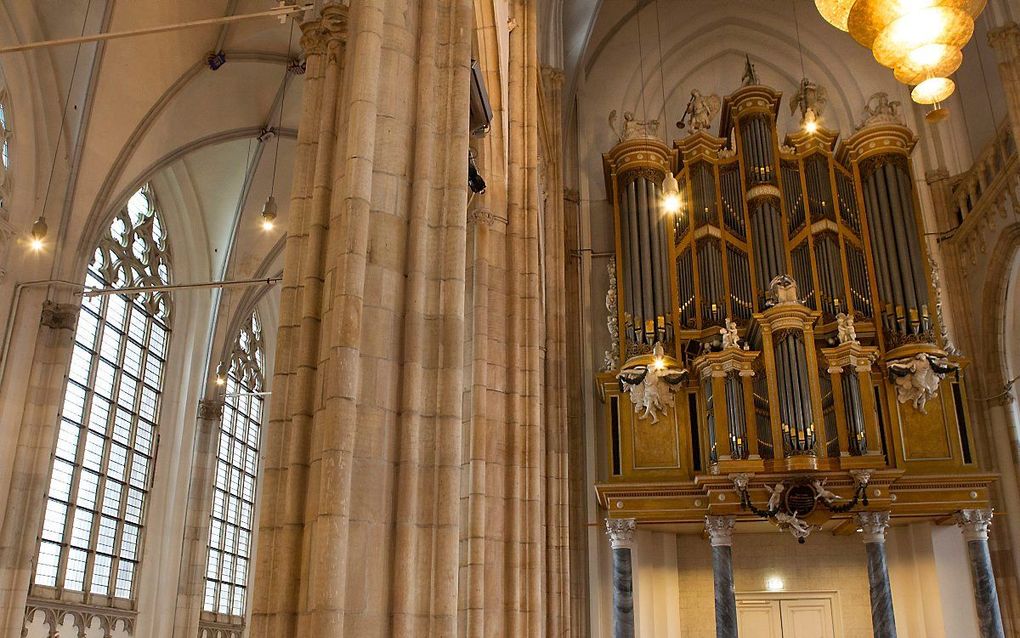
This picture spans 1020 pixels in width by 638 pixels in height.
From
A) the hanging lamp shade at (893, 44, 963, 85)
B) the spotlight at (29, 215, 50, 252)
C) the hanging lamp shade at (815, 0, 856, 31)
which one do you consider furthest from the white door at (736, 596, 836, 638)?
the spotlight at (29, 215, 50, 252)

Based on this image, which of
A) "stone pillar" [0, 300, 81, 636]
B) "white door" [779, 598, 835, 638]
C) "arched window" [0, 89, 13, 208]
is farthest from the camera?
"white door" [779, 598, 835, 638]

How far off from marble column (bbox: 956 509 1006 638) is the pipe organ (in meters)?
0.76

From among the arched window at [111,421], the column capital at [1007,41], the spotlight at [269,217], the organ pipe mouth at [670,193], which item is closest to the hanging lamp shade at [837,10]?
the organ pipe mouth at [670,193]

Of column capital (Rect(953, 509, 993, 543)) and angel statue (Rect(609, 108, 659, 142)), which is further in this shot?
angel statue (Rect(609, 108, 659, 142))

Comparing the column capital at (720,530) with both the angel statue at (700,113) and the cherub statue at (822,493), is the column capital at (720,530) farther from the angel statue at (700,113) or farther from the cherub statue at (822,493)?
the angel statue at (700,113)

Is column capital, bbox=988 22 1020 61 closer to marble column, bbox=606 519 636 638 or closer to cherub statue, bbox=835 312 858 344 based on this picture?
cherub statue, bbox=835 312 858 344

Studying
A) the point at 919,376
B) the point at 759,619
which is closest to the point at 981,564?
the point at 919,376

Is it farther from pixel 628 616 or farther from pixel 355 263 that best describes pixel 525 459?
pixel 628 616

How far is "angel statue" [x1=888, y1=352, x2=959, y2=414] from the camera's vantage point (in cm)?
1543

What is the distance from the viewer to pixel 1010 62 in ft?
48.3

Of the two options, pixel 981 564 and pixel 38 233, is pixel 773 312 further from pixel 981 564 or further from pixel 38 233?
pixel 38 233

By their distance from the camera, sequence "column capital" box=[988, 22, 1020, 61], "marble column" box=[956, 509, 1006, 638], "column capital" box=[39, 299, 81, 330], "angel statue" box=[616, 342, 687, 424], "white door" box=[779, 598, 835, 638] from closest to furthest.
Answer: "column capital" box=[39, 299, 81, 330]
"marble column" box=[956, 509, 1006, 638]
"column capital" box=[988, 22, 1020, 61]
"angel statue" box=[616, 342, 687, 424]
"white door" box=[779, 598, 835, 638]

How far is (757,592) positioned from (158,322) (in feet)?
40.3

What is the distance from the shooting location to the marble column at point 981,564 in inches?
580
